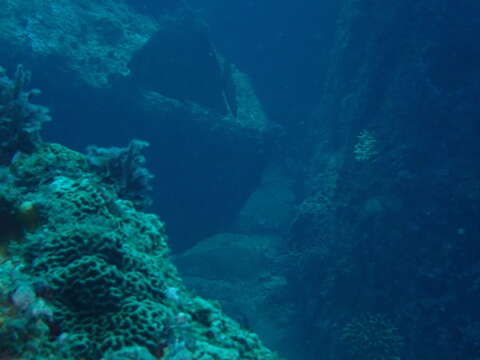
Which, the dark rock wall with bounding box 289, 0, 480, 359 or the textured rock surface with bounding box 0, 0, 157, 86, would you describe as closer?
the dark rock wall with bounding box 289, 0, 480, 359

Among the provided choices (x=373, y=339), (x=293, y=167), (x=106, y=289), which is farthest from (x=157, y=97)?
(x=106, y=289)

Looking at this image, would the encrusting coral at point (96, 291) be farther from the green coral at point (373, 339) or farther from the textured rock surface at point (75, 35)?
the textured rock surface at point (75, 35)

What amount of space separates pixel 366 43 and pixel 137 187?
43.8 ft

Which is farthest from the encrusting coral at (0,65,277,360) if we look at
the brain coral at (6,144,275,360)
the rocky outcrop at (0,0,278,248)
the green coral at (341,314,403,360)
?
the rocky outcrop at (0,0,278,248)

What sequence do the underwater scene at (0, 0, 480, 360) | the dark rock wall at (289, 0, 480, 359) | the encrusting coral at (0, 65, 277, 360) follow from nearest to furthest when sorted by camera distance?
the encrusting coral at (0, 65, 277, 360) < the underwater scene at (0, 0, 480, 360) < the dark rock wall at (289, 0, 480, 359)

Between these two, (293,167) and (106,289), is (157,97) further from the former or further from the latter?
Result: (106,289)

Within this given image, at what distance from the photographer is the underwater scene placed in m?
10.0

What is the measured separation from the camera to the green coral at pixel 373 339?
10155mm

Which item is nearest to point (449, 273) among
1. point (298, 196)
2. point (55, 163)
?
point (298, 196)

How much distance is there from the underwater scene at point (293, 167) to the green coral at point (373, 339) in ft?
0.13

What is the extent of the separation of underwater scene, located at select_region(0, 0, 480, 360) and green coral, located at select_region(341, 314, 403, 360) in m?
0.04

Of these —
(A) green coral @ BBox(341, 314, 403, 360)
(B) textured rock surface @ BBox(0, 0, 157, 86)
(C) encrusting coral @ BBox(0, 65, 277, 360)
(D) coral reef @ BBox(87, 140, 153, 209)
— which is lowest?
(A) green coral @ BBox(341, 314, 403, 360)

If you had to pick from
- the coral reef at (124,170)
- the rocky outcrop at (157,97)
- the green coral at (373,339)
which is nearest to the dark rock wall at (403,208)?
the green coral at (373,339)

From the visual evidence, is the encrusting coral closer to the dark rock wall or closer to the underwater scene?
the underwater scene
